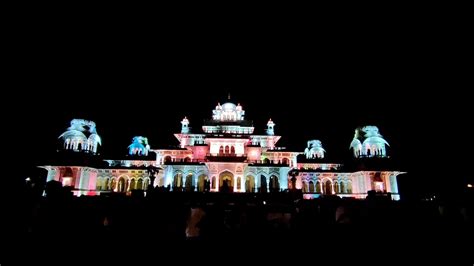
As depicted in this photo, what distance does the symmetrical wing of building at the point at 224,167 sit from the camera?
127 ft

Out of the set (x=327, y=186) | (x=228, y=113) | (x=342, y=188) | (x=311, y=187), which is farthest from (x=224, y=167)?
(x=342, y=188)

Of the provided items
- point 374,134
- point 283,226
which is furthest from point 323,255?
point 374,134

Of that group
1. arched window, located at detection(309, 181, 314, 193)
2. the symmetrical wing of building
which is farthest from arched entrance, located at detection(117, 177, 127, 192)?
arched window, located at detection(309, 181, 314, 193)

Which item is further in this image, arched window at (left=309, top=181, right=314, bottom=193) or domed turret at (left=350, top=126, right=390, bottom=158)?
arched window at (left=309, top=181, right=314, bottom=193)

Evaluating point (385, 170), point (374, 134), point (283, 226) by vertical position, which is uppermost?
point (374, 134)

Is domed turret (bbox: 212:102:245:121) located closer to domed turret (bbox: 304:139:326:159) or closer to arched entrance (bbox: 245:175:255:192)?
arched entrance (bbox: 245:175:255:192)

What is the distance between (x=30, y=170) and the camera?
54.1 metres

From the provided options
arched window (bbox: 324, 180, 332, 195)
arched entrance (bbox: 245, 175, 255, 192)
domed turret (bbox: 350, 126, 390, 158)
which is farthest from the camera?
arched window (bbox: 324, 180, 332, 195)

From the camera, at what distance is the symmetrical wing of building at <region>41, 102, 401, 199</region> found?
127 ft

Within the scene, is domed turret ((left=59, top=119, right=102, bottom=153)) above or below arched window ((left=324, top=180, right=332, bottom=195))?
above

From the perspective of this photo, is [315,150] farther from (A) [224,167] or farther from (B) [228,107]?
(A) [224,167]

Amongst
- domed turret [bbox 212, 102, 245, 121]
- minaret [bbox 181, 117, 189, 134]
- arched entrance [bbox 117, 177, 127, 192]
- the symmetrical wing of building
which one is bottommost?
arched entrance [bbox 117, 177, 127, 192]

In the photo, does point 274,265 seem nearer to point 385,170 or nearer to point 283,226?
point 283,226

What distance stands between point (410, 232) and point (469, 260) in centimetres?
320
